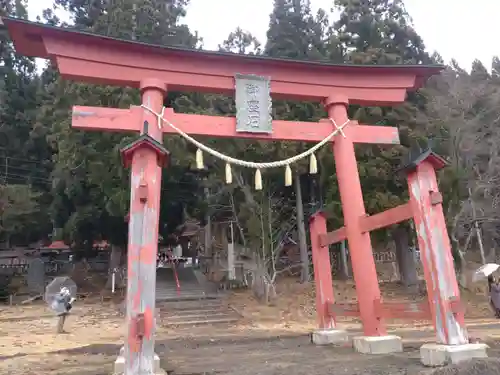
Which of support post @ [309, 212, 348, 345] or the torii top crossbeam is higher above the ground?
the torii top crossbeam

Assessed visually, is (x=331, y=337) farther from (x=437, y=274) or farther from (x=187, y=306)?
(x=187, y=306)

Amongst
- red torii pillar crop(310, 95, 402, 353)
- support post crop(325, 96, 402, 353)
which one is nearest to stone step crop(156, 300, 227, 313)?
red torii pillar crop(310, 95, 402, 353)

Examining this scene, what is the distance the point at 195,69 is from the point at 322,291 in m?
4.91

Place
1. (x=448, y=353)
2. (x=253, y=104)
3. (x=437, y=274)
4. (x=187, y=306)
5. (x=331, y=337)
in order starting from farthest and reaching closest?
(x=187, y=306) → (x=331, y=337) → (x=253, y=104) → (x=437, y=274) → (x=448, y=353)

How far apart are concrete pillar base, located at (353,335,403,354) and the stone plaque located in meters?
3.81

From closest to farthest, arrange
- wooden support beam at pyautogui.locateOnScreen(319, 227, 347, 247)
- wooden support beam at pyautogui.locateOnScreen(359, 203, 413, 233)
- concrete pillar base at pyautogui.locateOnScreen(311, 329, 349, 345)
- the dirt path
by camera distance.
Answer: the dirt path → wooden support beam at pyautogui.locateOnScreen(359, 203, 413, 233) → wooden support beam at pyautogui.locateOnScreen(319, 227, 347, 247) → concrete pillar base at pyautogui.locateOnScreen(311, 329, 349, 345)

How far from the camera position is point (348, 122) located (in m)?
8.20

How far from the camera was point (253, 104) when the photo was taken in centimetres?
763

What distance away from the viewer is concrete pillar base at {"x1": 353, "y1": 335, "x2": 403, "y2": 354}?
22.6ft

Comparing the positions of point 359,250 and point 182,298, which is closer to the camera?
point 359,250

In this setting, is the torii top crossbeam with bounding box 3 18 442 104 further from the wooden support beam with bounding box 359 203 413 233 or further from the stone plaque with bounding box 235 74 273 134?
the wooden support beam with bounding box 359 203 413 233

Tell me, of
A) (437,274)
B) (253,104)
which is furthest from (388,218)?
(253,104)

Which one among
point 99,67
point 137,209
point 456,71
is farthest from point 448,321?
point 456,71

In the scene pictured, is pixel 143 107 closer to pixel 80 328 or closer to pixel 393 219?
pixel 393 219
